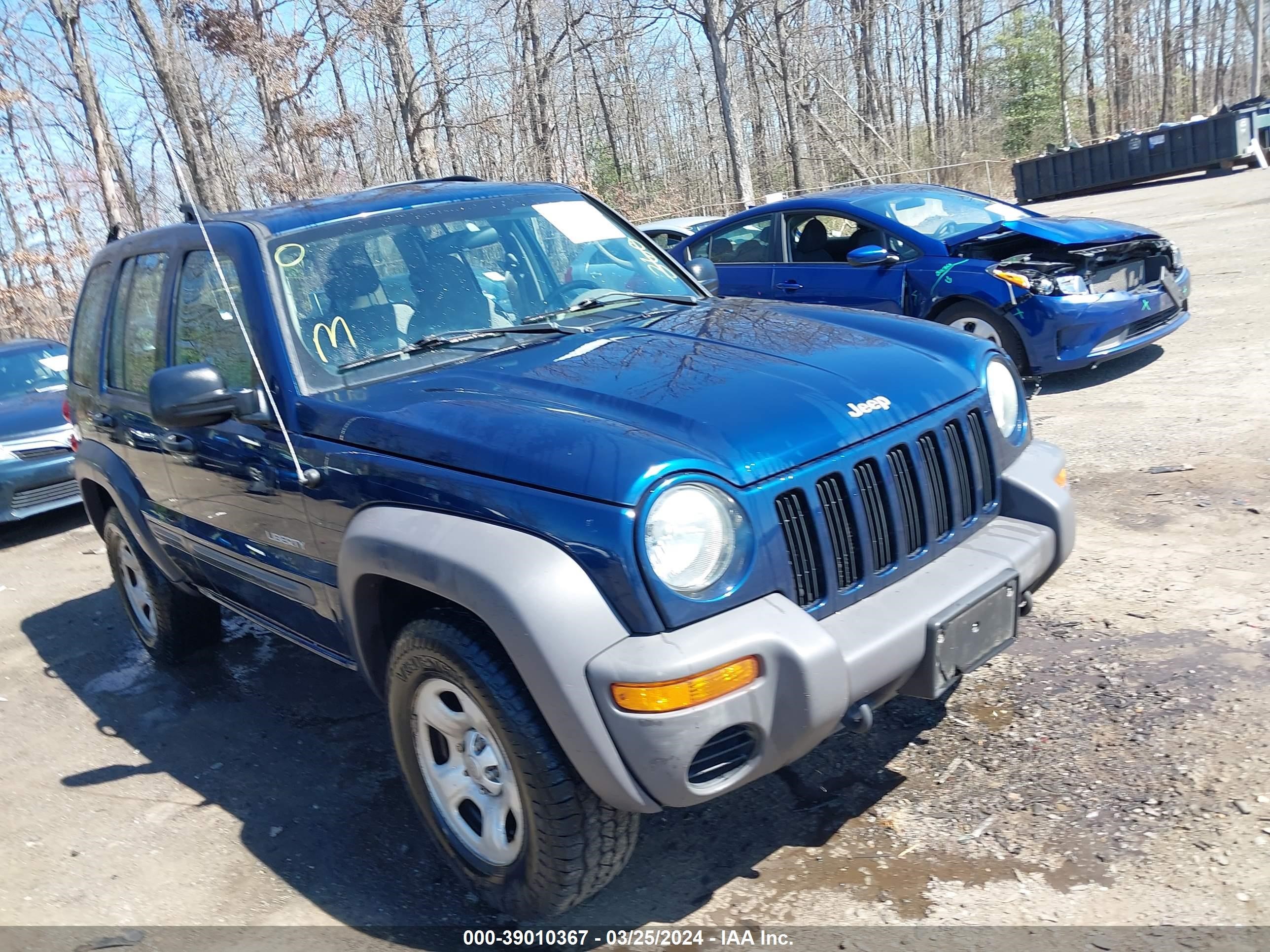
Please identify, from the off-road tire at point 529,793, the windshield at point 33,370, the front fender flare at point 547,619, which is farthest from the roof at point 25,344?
the front fender flare at point 547,619

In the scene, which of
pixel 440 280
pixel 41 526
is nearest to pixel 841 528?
pixel 440 280

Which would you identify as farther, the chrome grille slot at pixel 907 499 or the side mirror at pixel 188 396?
the side mirror at pixel 188 396

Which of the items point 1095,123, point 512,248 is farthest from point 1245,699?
point 1095,123

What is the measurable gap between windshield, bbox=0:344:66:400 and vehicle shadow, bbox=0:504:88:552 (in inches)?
45.6

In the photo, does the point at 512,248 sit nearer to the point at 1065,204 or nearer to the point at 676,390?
the point at 676,390

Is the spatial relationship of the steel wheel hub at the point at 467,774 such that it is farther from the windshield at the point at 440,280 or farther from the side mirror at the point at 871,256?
the side mirror at the point at 871,256

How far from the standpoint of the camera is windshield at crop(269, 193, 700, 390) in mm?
3469

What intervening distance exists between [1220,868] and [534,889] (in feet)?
5.78

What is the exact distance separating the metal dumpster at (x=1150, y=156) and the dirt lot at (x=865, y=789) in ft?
68.5

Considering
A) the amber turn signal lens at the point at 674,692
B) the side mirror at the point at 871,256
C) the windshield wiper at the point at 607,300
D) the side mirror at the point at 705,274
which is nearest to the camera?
the amber turn signal lens at the point at 674,692

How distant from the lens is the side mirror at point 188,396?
3.29 metres

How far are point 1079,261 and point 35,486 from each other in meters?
8.17

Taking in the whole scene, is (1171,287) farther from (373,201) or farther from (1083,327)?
(373,201)

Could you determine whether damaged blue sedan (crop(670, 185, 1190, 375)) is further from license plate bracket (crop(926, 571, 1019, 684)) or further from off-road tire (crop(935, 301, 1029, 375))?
license plate bracket (crop(926, 571, 1019, 684))
